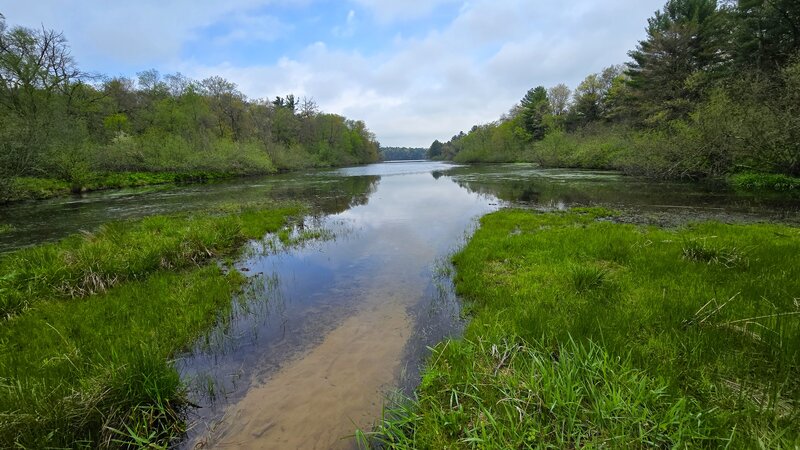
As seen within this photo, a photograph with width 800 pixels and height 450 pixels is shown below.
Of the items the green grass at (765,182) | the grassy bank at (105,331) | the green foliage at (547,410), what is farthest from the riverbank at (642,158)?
the grassy bank at (105,331)

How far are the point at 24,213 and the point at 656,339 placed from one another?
2811 centimetres

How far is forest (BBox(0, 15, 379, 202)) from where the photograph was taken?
24.7 m

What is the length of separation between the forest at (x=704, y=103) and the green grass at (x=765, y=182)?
7 cm

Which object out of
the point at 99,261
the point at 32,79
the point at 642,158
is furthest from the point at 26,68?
the point at 642,158

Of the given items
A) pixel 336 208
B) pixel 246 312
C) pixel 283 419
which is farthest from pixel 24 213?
pixel 283 419

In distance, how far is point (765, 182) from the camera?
19641mm

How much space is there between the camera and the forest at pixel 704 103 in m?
19.7

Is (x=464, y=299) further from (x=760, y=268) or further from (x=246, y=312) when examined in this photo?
(x=760, y=268)

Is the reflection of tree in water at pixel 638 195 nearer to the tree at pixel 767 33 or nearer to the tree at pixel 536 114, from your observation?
the tree at pixel 767 33

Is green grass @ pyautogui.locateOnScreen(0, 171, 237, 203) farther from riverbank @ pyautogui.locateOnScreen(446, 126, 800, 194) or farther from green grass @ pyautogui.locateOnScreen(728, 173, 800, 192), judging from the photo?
green grass @ pyautogui.locateOnScreen(728, 173, 800, 192)

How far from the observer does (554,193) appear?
75.3 feet

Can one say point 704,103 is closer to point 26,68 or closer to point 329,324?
point 329,324

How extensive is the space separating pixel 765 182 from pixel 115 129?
227ft

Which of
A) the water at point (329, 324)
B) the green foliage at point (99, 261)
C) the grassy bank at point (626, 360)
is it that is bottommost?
the water at point (329, 324)
